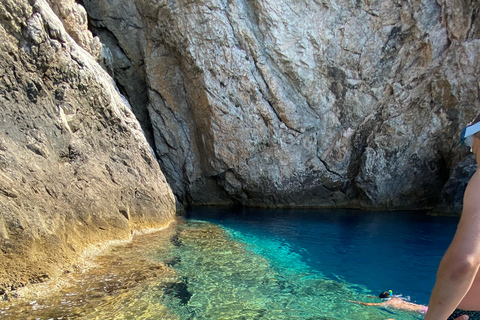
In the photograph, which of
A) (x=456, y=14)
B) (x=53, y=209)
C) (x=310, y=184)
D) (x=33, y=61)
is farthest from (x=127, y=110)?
(x=456, y=14)

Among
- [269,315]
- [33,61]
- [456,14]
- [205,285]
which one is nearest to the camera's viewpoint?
[269,315]

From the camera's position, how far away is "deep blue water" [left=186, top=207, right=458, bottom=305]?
21.0 ft

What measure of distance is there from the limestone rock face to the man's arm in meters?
4.68

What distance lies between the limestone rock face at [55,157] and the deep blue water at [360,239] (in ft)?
10.4

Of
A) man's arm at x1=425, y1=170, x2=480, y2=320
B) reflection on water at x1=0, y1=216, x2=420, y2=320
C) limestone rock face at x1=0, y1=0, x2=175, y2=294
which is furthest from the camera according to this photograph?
limestone rock face at x1=0, y1=0, x2=175, y2=294

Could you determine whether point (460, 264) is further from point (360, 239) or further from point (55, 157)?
point (360, 239)

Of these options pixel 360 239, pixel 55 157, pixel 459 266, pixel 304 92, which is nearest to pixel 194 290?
pixel 55 157

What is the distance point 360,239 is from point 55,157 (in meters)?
7.23

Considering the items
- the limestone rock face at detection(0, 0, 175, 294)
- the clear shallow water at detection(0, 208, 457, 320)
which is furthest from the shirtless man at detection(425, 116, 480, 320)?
the limestone rock face at detection(0, 0, 175, 294)

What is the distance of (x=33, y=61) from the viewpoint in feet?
20.7

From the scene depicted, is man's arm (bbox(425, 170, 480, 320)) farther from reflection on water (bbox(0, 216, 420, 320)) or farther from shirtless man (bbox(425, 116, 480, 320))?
reflection on water (bbox(0, 216, 420, 320))

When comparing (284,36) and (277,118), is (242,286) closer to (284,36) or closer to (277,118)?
(277,118)

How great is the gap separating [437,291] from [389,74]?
14.1 m

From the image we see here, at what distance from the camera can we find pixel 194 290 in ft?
16.5
